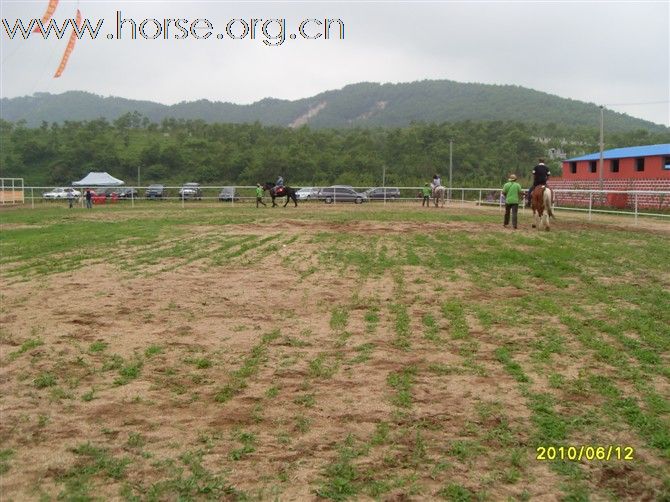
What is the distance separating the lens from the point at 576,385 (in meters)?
4.82

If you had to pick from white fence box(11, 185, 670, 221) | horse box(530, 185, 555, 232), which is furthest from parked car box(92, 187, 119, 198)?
horse box(530, 185, 555, 232)

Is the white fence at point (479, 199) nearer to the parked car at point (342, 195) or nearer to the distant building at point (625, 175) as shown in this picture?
the distant building at point (625, 175)

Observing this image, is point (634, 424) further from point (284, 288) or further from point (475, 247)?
point (475, 247)

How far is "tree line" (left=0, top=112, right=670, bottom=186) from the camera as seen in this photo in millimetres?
77562

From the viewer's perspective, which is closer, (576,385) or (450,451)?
(450,451)

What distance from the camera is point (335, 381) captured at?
197 inches

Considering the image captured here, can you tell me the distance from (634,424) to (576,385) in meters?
0.77

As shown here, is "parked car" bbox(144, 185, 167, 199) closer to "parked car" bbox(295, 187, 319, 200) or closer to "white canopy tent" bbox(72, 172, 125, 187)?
"white canopy tent" bbox(72, 172, 125, 187)

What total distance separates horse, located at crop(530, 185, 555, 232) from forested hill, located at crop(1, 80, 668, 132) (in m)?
98.6

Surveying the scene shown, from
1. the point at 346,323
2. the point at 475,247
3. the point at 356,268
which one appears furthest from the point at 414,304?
the point at 475,247

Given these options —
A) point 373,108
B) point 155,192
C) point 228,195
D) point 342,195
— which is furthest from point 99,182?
point 373,108

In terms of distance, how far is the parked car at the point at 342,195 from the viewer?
139 ft

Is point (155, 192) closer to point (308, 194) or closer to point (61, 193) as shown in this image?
point (61, 193)

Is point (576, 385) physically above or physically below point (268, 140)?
below
